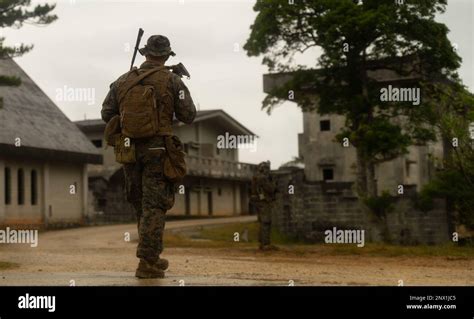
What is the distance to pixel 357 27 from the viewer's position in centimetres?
2544

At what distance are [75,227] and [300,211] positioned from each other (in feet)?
32.5

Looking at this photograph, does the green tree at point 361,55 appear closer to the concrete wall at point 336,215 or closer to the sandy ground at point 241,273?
the concrete wall at point 336,215

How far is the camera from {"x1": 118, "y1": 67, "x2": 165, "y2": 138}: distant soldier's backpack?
34.7 feet

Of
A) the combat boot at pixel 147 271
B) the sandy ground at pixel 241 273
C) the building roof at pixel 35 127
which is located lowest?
the sandy ground at pixel 241 273

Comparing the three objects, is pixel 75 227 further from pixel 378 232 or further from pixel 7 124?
pixel 378 232

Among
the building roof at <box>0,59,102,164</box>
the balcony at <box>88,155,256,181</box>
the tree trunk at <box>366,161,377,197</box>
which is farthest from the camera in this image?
the balcony at <box>88,155,256,181</box>

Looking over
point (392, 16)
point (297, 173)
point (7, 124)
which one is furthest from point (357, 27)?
point (7, 124)

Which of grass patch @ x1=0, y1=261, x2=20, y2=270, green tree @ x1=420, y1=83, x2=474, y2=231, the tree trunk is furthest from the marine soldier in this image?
the tree trunk

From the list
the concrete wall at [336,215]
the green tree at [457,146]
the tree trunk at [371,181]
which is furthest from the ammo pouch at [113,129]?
the concrete wall at [336,215]

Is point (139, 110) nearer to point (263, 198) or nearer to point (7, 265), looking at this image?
point (7, 265)

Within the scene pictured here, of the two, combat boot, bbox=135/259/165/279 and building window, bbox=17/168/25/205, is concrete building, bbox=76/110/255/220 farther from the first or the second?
combat boot, bbox=135/259/165/279

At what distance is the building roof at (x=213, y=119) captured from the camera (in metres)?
47.0

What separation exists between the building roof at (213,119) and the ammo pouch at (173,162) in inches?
1338

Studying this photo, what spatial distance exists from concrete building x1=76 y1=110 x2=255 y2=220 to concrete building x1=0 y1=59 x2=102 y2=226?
2517 mm
